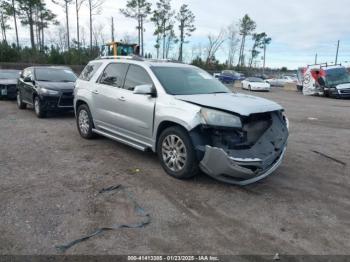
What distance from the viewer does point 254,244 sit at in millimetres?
3387

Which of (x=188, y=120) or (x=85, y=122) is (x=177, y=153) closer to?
(x=188, y=120)

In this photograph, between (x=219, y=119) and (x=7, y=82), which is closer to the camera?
(x=219, y=119)

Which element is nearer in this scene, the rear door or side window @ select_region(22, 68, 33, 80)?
the rear door

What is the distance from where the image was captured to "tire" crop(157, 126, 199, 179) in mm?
4727

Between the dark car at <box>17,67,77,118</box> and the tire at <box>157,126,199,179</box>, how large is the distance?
613 centimetres

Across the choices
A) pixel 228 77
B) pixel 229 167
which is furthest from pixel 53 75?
pixel 228 77

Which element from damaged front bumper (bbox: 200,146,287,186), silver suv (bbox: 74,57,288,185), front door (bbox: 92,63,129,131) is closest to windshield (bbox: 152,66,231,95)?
silver suv (bbox: 74,57,288,185)

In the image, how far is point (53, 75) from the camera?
37.0 feet

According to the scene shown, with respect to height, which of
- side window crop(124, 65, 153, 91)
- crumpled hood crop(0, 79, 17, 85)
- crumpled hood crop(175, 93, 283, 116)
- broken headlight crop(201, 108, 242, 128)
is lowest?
crumpled hood crop(0, 79, 17, 85)

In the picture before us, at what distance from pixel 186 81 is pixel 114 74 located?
157 centimetres

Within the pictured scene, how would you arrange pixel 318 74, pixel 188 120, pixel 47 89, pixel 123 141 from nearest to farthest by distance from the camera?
pixel 188 120 < pixel 123 141 < pixel 47 89 < pixel 318 74

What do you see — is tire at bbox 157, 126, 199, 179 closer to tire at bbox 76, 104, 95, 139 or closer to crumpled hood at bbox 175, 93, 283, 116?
crumpled hood at bbox 175, 93, 283, 116

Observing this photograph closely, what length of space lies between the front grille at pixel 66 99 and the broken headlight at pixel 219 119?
272 inches

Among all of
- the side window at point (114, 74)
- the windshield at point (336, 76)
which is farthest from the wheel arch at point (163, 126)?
the windshield at point (336, 76)
